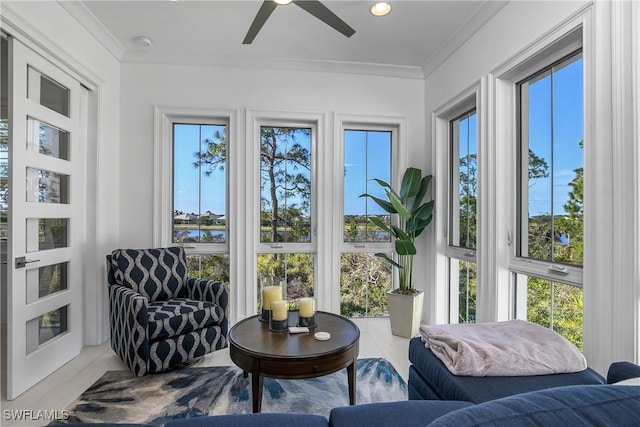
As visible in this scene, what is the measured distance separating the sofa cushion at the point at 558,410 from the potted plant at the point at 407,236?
2588 millimetres

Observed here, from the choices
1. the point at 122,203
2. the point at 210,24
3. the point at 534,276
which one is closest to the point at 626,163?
the point at 534,276

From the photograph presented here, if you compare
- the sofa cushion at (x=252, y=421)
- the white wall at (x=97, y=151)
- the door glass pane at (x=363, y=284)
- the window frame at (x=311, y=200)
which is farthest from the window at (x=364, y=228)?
the sofa cushion at (x=252, y=421)

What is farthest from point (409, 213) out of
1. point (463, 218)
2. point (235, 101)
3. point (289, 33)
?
point (235, 101)

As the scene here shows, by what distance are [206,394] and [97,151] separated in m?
2.26

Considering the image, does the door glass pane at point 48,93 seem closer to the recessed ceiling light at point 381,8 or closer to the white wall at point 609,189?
the recessed ceiling light at point 381,8

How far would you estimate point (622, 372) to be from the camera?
122 centimetres

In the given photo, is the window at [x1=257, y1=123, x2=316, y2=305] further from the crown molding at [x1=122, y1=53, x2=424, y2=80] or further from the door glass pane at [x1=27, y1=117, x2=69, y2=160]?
the door glass pane at [x1=27, y1=117, x2=69, y2=160]

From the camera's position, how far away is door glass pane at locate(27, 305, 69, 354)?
2.31 m

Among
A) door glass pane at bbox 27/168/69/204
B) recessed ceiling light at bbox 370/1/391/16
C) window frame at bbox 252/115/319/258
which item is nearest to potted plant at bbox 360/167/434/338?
window frame at bbox 252/115/319/258

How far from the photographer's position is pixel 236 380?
2.34 metres

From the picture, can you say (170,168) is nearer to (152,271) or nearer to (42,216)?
(152,271)

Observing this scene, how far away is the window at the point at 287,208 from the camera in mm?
3611

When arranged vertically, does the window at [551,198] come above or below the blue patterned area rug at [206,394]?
above

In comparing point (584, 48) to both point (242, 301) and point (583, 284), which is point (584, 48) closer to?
point (583, 284)
